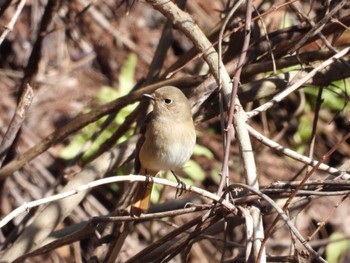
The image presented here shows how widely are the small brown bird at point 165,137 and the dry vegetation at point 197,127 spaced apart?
78 millimetres

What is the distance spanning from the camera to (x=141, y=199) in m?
3.89

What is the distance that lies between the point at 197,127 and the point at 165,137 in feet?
5.77

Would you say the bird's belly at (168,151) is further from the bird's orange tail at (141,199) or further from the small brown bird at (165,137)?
the bird's orange tail at (141,199)

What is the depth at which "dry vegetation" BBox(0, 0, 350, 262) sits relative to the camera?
2.89 m

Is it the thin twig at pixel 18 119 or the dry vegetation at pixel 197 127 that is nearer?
the dry vegetation at pixel 197 127

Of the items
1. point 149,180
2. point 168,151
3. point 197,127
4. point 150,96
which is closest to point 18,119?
point 150,96

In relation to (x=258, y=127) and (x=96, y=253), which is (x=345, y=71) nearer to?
(x=96, y=253)

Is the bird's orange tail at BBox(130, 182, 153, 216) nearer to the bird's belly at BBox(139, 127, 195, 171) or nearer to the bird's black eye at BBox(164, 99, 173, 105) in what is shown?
the bird's belly at BBox(139, 127, 195, 171)

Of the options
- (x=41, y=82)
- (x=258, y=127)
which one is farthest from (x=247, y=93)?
(x=41, y=82)

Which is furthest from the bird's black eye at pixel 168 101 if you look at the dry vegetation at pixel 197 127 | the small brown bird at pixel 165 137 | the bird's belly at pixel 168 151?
the bird's belly at pixel 168 151

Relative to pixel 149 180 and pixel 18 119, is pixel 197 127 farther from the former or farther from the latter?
pixel 149 180

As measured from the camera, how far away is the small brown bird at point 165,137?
3.88m

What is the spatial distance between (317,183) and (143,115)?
1729 millimetres

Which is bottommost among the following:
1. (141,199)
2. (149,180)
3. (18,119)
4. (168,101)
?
(149,180)
